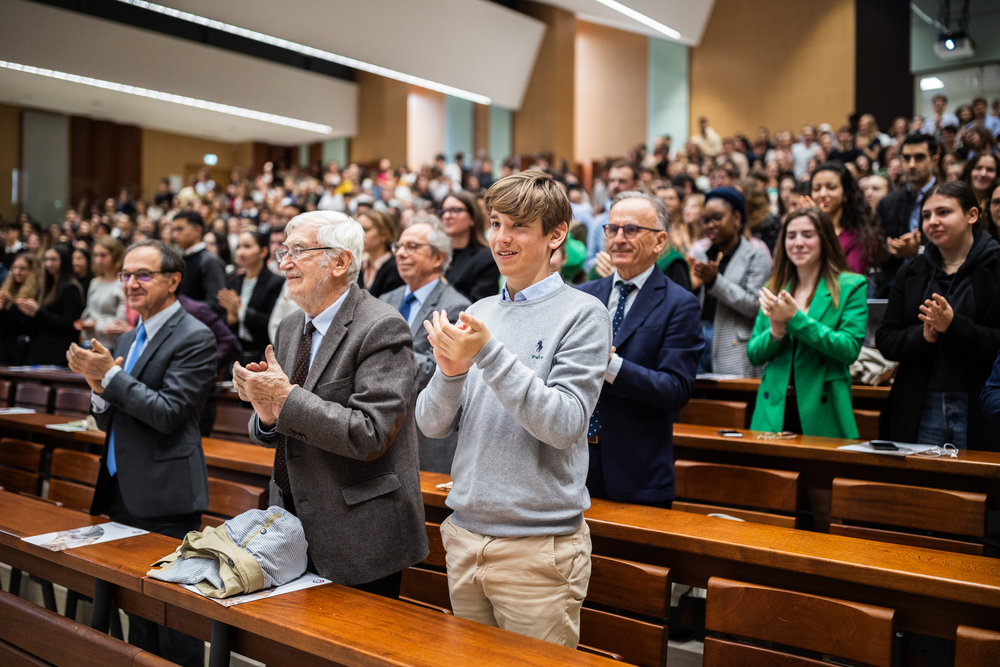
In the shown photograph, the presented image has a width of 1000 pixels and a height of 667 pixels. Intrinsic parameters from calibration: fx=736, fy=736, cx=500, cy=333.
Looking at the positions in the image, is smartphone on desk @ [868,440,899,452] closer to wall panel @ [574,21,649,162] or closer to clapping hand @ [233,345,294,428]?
clapping hand @ [233,345,294,428]

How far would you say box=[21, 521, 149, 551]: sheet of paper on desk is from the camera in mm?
2027

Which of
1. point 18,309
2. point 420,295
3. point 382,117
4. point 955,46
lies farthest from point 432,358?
point 382,117

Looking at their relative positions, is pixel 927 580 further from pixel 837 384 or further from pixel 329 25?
pixel 329 25

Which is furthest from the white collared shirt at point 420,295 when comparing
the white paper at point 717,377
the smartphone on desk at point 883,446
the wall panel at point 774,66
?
the wall panel at point 774,66

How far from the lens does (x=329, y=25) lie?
1287 centimetres

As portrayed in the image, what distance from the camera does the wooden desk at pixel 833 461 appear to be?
2.33 m

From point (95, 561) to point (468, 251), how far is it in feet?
7.91

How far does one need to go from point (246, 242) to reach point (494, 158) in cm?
1278

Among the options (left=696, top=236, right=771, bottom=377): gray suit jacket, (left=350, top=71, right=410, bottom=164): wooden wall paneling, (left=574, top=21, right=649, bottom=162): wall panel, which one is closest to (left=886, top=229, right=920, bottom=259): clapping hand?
(left=696, top=236, right=771, bottom=377): gray suit jacket

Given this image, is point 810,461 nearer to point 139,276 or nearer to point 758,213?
point 139,276

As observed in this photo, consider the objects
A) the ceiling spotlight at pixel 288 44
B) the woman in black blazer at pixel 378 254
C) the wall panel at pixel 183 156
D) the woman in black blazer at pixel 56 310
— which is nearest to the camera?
the woman in black blazer at pixel 378 254

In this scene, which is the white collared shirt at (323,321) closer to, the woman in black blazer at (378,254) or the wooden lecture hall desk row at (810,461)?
the wooden lecture hall desk row at (810,461)

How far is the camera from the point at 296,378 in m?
1.86

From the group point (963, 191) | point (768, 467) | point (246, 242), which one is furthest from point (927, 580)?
point (246, 242)
